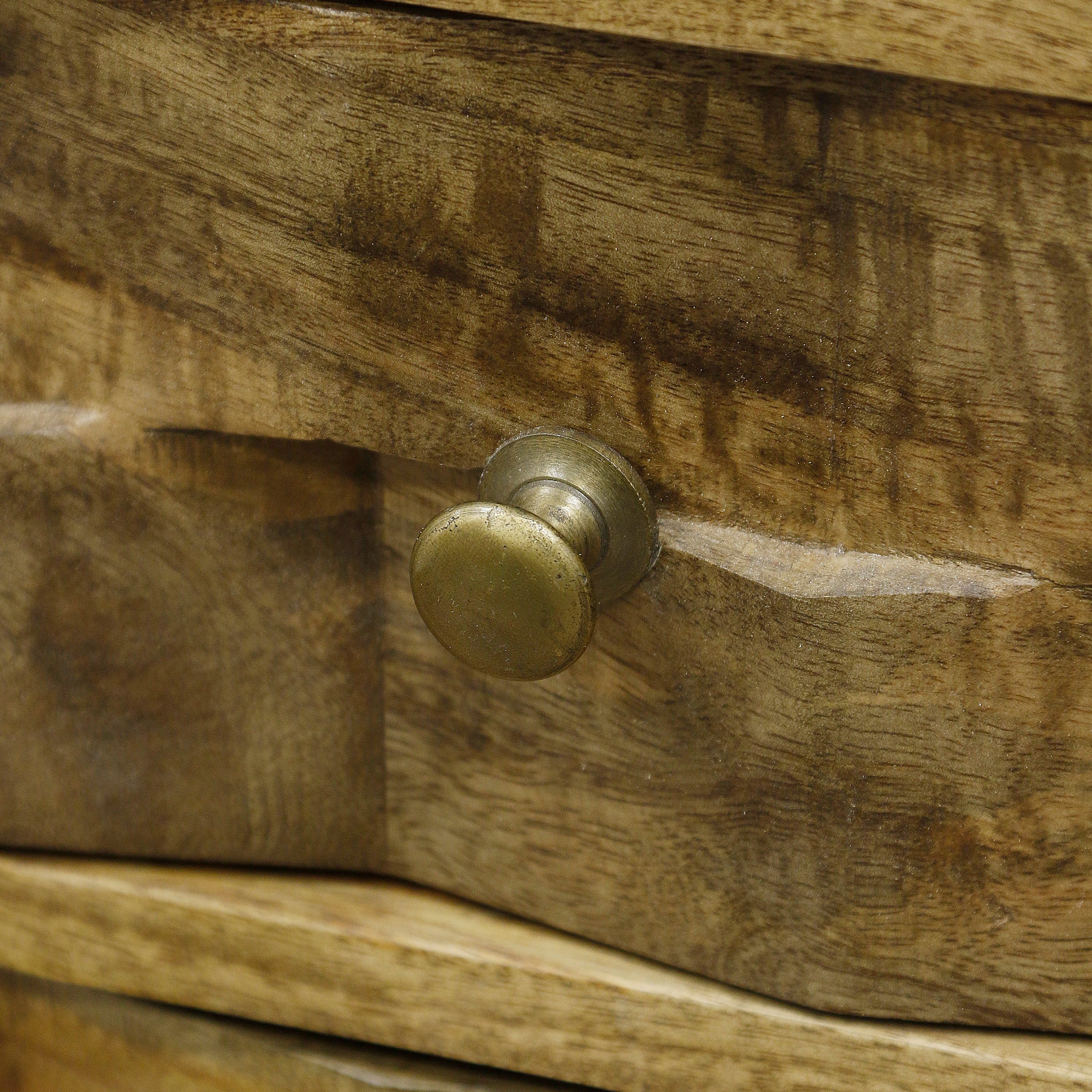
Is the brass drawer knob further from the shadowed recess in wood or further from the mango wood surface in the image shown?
the mango wood surface

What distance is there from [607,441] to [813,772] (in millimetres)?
117

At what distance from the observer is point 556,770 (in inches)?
18.6

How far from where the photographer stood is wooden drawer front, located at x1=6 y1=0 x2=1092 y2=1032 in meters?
0.37

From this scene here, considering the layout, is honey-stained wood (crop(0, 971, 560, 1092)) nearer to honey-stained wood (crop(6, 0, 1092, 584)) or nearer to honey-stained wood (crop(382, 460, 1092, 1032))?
honey-stained wood (crop(382, 460, 1092, 1032))

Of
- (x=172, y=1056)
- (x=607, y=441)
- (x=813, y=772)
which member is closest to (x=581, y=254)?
(x=607, y=441)

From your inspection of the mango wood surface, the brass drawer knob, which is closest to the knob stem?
the brass drawer knob

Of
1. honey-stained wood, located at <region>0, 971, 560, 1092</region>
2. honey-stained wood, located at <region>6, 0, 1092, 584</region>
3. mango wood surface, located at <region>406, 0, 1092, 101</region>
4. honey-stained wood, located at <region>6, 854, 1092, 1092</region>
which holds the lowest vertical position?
honey-stained wood, located at <region>0, 971, 560, 1092</region>

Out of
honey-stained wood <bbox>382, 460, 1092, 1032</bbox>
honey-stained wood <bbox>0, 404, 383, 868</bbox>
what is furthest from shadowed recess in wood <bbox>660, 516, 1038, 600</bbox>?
honey-stained wood <bbox>0, 404, 383, 868</bbox>

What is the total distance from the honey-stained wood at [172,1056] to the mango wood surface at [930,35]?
35 centimetres

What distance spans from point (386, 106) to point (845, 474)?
0.17 metres

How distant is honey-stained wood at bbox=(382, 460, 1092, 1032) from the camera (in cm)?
40

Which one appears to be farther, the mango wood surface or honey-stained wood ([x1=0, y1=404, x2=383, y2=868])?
honey-stained wood ([x1=0, y1=404, x2=383, y2=868])

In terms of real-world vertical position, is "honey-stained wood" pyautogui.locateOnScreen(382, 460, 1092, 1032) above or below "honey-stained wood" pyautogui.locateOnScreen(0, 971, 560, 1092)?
above

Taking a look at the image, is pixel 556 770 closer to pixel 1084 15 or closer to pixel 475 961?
pixel 475 961
